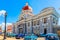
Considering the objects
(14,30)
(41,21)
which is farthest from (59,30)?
(14,30)

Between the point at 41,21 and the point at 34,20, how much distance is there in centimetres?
183

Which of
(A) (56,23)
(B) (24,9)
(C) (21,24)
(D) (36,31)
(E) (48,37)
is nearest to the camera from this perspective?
(E) (48,37)

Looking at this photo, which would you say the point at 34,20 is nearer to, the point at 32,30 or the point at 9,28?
the point at 32,30

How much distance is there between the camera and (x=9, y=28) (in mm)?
32094

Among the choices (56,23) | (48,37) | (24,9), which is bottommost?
(48,37)

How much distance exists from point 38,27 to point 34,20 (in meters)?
1.55

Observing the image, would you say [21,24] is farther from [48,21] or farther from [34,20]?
[48,21]

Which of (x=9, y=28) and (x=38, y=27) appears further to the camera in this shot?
(x=9, y=28)

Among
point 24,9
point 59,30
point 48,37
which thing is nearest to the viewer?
point 48,37

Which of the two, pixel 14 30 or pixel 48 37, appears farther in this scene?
pixel 14 30

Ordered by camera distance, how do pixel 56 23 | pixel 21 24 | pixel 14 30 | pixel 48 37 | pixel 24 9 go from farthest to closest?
pixel 24 9, pixel 14 30, pixel 21 24, pixel 56 23, pixel 48 37

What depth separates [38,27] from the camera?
2478cm

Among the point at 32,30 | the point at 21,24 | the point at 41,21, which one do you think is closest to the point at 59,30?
the point at 41,21

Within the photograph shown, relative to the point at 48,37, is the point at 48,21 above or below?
above
